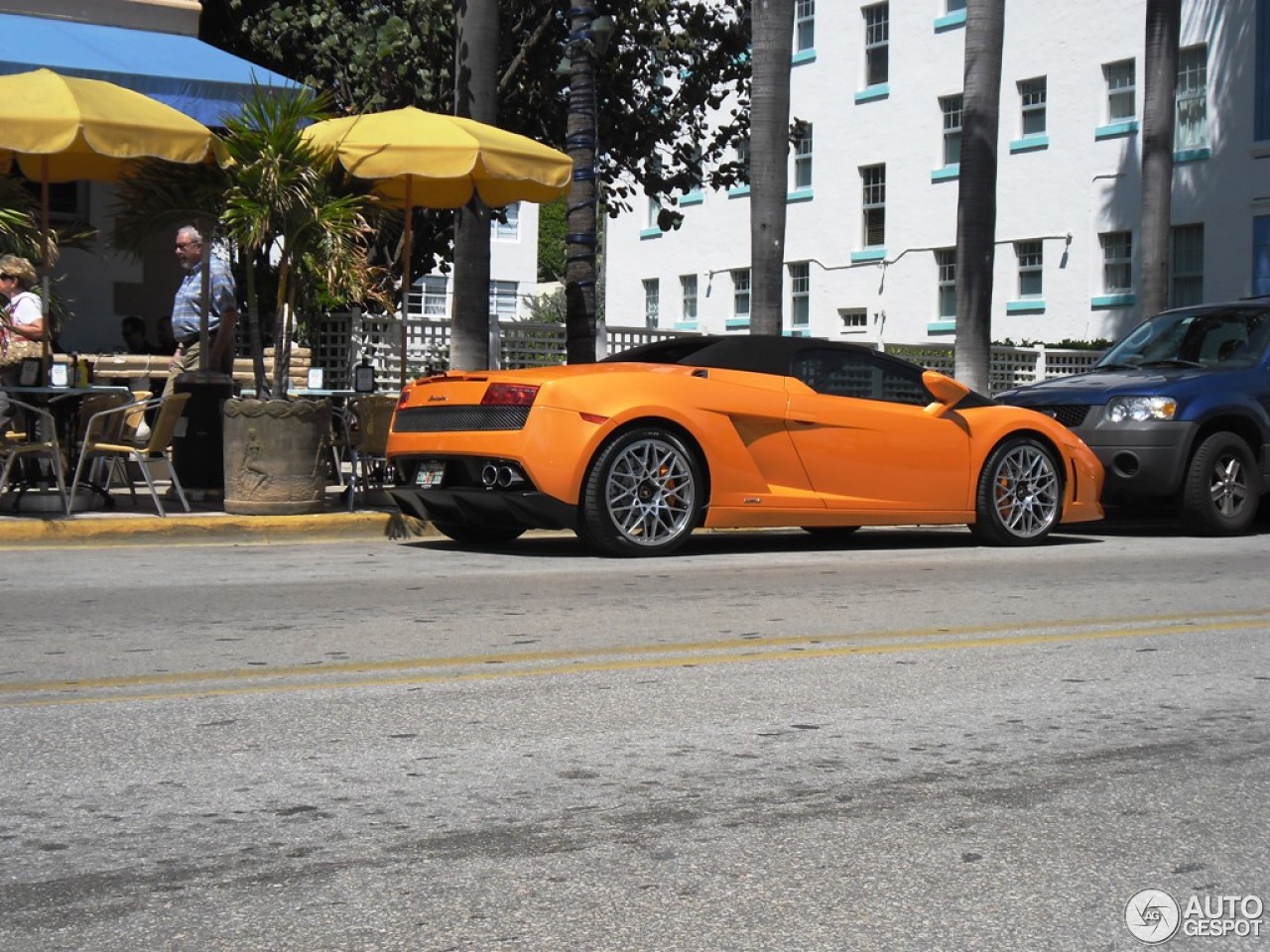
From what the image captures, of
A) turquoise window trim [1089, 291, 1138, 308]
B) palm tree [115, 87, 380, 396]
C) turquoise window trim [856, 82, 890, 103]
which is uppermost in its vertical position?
turquoise window trim [856, 82, 890, 103]

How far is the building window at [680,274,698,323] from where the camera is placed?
43.8 m

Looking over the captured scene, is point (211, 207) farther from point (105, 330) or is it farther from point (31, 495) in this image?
point (105, 330)

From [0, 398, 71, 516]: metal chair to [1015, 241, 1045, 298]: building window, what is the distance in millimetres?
24528

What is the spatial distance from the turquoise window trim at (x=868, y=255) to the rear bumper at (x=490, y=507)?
26.8 metres

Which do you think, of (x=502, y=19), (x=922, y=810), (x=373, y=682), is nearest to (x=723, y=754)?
(x=922, y=810)

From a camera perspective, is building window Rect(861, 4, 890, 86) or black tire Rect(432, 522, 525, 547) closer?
black tire Rect(432, 522, 525, 547)

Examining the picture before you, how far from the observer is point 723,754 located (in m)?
5.29

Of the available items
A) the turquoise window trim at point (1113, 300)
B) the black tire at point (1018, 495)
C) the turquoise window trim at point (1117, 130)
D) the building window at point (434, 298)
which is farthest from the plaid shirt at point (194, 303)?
the building window at point (434, 298)

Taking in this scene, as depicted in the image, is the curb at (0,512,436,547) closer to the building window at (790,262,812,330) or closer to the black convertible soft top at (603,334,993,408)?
the black convertible soft top at (603,334,993,408)

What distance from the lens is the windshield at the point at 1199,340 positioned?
1423cm

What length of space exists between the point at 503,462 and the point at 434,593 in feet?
5.54

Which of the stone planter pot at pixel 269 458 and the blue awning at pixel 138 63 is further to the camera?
the blue awning at pixel 138 63

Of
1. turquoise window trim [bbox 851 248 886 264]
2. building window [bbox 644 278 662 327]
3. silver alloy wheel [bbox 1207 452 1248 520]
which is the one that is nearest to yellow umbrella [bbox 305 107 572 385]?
silver alloy wheel [bbox 1207 452 1248 520]

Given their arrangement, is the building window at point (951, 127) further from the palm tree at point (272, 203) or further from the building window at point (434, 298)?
the palm tree at point (272, 203)
